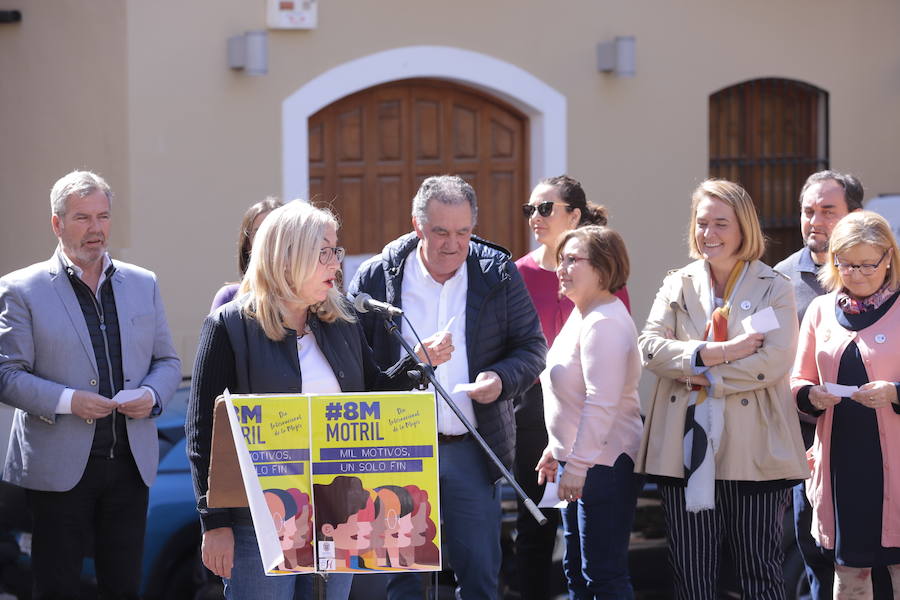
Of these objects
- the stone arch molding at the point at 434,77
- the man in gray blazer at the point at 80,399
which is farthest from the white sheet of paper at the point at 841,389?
the stone arch molding at the point at 434,77

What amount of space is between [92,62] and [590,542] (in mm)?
5201

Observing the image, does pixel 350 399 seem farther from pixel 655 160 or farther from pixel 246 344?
pixel 655 160

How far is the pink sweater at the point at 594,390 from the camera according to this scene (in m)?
4.56

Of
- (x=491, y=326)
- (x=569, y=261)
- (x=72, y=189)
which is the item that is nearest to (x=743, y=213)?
(x=569, y=261)

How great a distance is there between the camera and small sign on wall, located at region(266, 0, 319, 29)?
8188mm

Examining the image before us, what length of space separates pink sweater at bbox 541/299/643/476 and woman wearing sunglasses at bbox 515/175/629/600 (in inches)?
21.0

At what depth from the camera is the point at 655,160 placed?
9.63m

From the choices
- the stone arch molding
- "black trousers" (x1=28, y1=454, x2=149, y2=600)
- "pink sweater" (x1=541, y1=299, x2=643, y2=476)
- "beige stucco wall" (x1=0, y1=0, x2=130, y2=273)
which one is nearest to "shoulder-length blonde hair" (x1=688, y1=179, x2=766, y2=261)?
"pink sweater" (x1=541, y1=299, x2=643, y2=476)

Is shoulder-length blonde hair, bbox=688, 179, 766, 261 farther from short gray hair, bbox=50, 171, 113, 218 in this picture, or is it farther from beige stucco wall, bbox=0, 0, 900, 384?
beige stucco wall, bbox=0, 0, 900, 384

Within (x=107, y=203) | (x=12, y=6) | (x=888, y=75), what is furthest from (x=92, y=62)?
(x=888, y=75)

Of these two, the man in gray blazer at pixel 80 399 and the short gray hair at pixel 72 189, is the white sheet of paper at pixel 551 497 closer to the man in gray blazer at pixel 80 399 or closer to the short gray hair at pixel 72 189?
the man in gray blazer at pixel 80 399

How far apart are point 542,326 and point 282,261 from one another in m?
2.00

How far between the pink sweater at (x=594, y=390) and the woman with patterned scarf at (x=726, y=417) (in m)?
0.09

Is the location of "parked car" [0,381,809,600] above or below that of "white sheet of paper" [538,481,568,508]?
below
